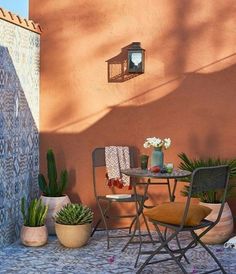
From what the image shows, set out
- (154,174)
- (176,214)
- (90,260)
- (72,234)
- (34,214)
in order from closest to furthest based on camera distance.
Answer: (176,214), (154,174), (90,260), (72,234), (34,214)

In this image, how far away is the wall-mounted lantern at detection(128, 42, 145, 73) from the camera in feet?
17.1

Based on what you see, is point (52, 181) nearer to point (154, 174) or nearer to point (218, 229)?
point (154, 174)

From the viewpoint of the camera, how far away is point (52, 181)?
5.12 metres

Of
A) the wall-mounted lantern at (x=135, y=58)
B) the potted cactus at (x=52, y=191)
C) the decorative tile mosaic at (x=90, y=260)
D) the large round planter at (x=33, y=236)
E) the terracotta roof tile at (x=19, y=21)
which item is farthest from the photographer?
the wall-mounted lantern at (x=135, y=58)

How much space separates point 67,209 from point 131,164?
96cm

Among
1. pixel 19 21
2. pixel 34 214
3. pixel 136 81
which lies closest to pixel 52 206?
pixel 34 214

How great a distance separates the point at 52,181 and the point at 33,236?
2.25 feet

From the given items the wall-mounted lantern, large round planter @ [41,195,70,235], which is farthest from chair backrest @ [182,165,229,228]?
the wall-mounted lantern

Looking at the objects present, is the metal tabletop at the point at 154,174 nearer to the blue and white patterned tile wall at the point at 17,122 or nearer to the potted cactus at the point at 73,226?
the potted cactus at the point at 73,226

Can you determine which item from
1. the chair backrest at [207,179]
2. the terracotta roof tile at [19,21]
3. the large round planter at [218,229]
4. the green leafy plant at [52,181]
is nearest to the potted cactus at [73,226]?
the green leafy plant at [52,181]

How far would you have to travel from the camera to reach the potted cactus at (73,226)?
461 cm

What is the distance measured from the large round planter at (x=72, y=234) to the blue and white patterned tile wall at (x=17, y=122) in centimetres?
51

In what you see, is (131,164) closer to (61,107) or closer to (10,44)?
(61,107)

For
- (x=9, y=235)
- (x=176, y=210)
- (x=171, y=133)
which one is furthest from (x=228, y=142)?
(x=9, y=235)
